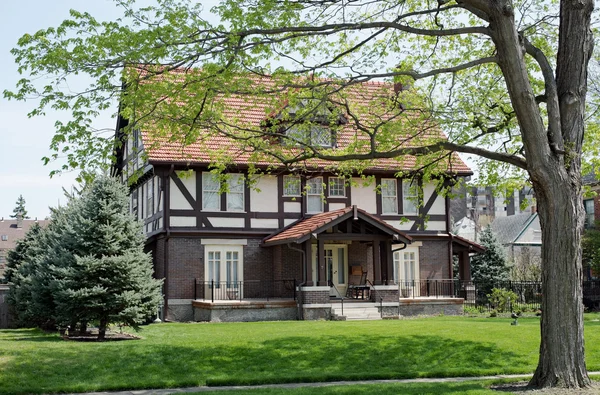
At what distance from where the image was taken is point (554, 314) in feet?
41.3

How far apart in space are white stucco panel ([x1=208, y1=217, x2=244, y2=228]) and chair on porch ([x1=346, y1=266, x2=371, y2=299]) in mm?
5018

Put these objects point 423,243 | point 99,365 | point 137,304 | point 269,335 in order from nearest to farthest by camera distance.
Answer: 1. point 99,365
2. point 269,335
3. point 137,304
4. point 423,243

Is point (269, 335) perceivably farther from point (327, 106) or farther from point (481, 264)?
point (481, 264)

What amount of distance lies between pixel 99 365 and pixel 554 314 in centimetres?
853

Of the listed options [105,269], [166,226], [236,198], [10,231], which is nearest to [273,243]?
[236,198]

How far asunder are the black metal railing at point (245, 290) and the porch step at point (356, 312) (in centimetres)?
230

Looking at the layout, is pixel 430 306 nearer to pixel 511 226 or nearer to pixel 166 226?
pixel 166 226

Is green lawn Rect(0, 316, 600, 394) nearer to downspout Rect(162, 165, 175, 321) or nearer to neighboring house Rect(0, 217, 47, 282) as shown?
downspout Rect(162, 165, 175, 321)

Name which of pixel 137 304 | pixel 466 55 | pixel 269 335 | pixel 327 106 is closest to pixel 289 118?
pixel 327 106

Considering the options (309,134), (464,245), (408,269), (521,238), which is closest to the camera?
(309,134)

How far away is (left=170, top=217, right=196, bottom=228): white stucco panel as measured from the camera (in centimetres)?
2903

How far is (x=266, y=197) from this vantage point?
30625mm

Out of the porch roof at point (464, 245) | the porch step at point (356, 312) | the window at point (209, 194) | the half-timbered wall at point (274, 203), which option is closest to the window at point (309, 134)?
the half-timbered wall at point (274, 203)

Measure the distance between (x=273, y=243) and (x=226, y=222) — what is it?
215cm
